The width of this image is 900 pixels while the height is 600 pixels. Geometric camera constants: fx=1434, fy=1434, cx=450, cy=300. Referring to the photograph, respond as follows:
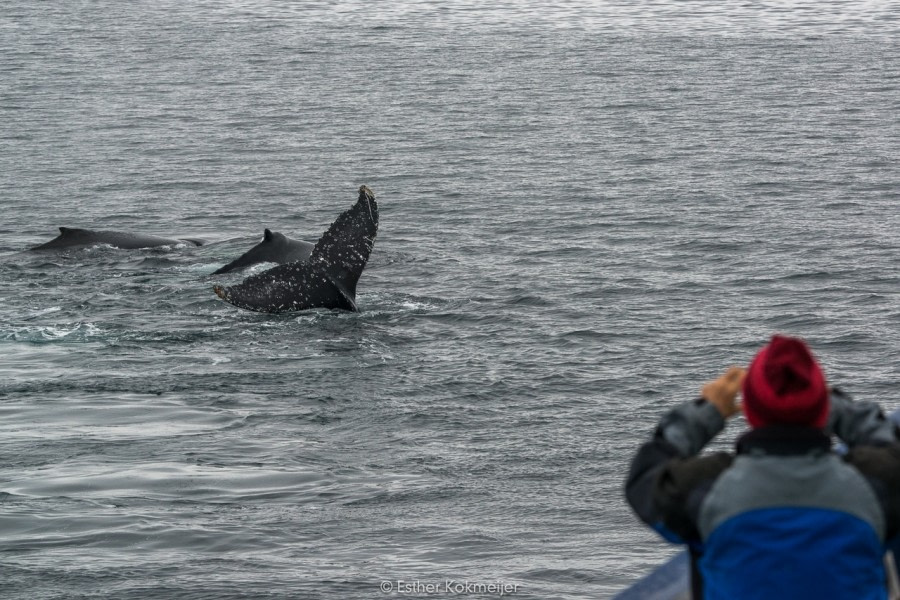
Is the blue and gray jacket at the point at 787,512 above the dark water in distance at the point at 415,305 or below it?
above

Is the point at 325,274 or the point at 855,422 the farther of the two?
the point at 325,274

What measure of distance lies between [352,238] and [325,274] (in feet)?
1.81

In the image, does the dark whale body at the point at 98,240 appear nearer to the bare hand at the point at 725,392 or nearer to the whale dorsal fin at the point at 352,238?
the whale dorsal fin at the point at 352,238

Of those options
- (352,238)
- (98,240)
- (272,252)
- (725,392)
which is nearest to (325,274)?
(352,238)

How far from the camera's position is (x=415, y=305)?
15898mm

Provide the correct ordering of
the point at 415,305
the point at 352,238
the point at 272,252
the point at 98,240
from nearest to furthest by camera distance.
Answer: the point at 352,238, the point at 415,305, the point at 272,252, the point at 98,240

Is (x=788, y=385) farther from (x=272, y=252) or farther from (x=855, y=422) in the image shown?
(x=272, y=252)

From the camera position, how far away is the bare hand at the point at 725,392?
3648mm

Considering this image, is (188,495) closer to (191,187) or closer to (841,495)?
(841,495)

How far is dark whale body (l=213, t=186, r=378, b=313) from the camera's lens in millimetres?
13914

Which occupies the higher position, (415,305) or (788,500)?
(788,500)

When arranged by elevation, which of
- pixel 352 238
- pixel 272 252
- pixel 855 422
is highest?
pixel 855 422

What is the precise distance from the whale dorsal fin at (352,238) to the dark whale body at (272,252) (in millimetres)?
2534

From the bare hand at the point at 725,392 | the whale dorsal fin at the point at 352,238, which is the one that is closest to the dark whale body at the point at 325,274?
the whale dorsal fin at the point at 352,238
